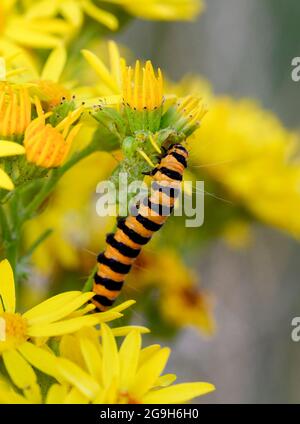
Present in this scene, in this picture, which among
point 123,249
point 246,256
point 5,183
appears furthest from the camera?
point 246,256

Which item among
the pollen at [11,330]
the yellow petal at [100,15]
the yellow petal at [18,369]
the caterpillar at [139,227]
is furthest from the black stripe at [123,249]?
the yellow petal at [100,15]

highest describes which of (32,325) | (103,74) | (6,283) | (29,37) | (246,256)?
(29,37)

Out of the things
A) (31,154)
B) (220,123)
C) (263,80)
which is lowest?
(31,154)

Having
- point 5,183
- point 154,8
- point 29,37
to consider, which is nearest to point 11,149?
point 5,183

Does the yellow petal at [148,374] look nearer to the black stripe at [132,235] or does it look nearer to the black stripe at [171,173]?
the black stripe at [132,235]

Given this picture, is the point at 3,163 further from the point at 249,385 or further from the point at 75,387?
the point at 249,385

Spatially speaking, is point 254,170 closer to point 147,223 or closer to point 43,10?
point 43,10

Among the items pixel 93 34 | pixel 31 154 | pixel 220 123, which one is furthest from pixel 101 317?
pixel 220 123
